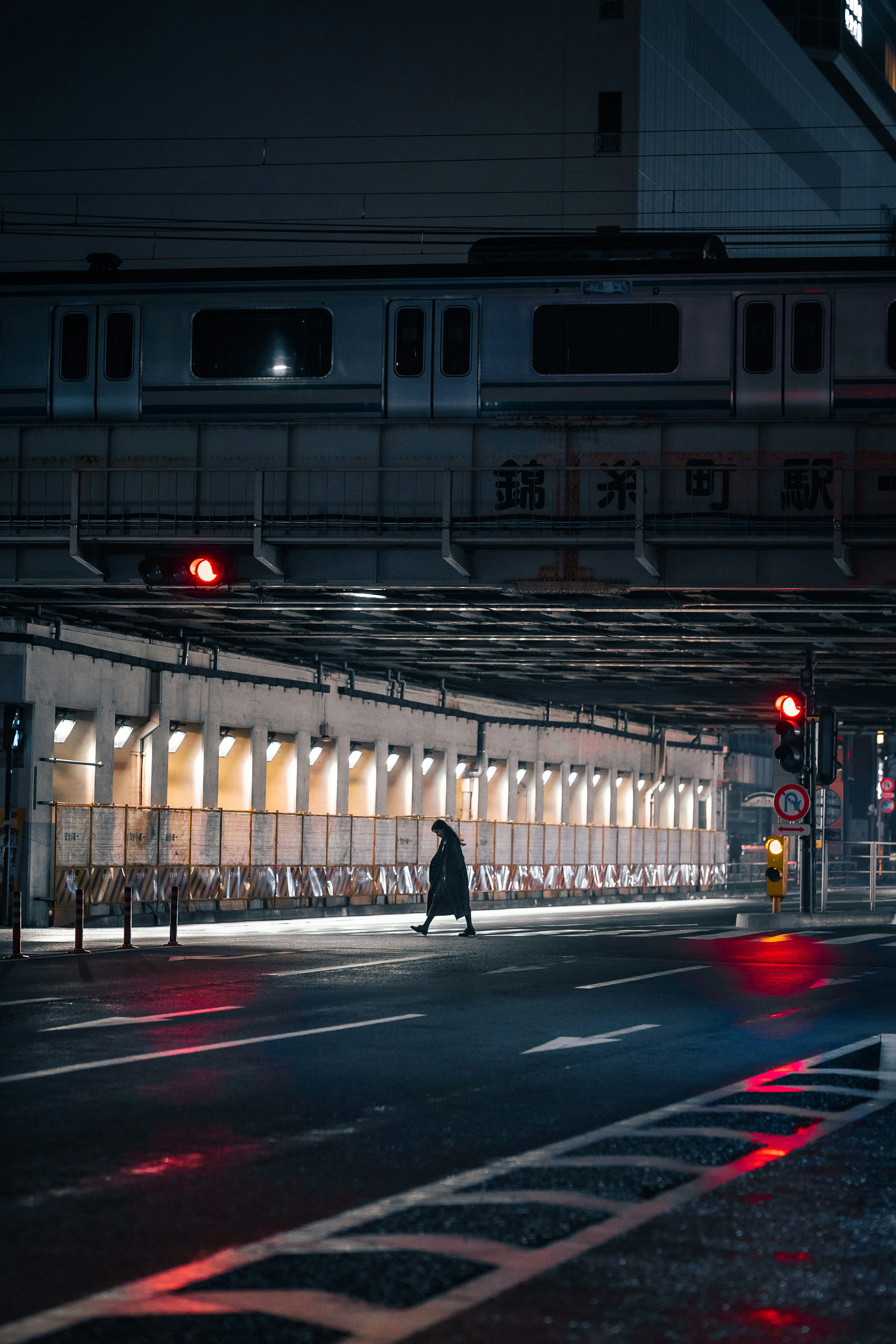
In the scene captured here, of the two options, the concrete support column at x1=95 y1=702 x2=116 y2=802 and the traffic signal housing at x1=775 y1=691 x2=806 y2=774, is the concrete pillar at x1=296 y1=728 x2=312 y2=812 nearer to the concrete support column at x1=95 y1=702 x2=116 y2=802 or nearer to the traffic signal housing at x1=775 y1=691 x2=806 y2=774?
the concrete support column at x1=95 y1=702 x2=116 y2=802

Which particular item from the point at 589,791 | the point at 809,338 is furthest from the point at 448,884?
the point at 589,791

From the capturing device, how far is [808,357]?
929 inches

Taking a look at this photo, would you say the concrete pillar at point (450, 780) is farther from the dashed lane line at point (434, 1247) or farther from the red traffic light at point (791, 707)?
the dashed lane line at point (434, 1247)

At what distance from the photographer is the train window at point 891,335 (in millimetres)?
23453

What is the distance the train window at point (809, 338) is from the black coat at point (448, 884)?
29.9ft

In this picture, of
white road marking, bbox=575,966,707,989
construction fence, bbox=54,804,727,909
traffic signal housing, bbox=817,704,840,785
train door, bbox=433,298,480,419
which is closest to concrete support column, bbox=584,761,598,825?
construction fence, bbox=54,804,727,909

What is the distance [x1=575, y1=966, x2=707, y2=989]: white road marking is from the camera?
58.0 feet

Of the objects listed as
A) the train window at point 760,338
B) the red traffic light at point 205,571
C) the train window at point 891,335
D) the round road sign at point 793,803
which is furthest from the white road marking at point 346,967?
the round road sign at point 793,803

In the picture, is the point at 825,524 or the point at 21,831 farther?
the point at 21,831

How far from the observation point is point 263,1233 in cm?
636

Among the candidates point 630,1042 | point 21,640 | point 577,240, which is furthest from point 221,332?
point 630,1042

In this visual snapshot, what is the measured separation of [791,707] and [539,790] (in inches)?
959

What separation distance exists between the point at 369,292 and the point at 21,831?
1173 cm

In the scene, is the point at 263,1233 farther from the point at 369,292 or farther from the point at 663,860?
the point at 663,860
